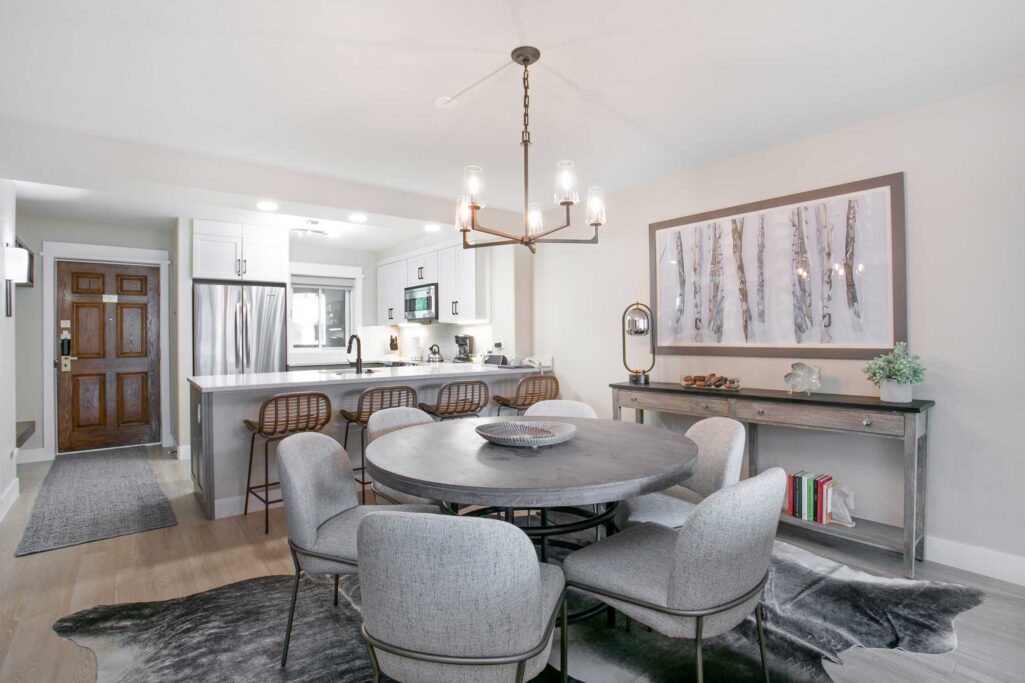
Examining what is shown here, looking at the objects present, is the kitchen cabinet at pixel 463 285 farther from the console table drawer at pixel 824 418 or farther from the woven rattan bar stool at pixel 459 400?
the console table drawer at pixel 824 418

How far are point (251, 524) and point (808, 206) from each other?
3.99m

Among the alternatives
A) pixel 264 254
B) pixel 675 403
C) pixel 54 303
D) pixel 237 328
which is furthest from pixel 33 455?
pixel 675 403

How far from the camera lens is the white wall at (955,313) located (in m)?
2.55

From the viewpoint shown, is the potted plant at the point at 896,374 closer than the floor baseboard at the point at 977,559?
No

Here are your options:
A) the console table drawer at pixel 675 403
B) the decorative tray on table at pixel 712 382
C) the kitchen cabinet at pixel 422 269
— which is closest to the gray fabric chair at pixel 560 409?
the console table drawer at pixel 675 403

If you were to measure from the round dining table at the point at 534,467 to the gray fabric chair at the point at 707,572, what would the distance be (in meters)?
0.22

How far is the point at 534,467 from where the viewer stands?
66.6 inches

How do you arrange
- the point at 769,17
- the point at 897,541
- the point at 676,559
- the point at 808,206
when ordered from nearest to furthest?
the point at 676,559 < the point at 769,17 < the point at 897,541 < the point at 808,206

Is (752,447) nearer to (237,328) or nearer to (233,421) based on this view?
(233,421)

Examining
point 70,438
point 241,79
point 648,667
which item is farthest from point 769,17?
point 70,438

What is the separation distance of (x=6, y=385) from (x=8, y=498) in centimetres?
77

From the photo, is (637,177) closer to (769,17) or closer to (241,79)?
(769,17)

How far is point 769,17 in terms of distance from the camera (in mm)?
2020

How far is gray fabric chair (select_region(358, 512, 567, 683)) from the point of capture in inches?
45.0
